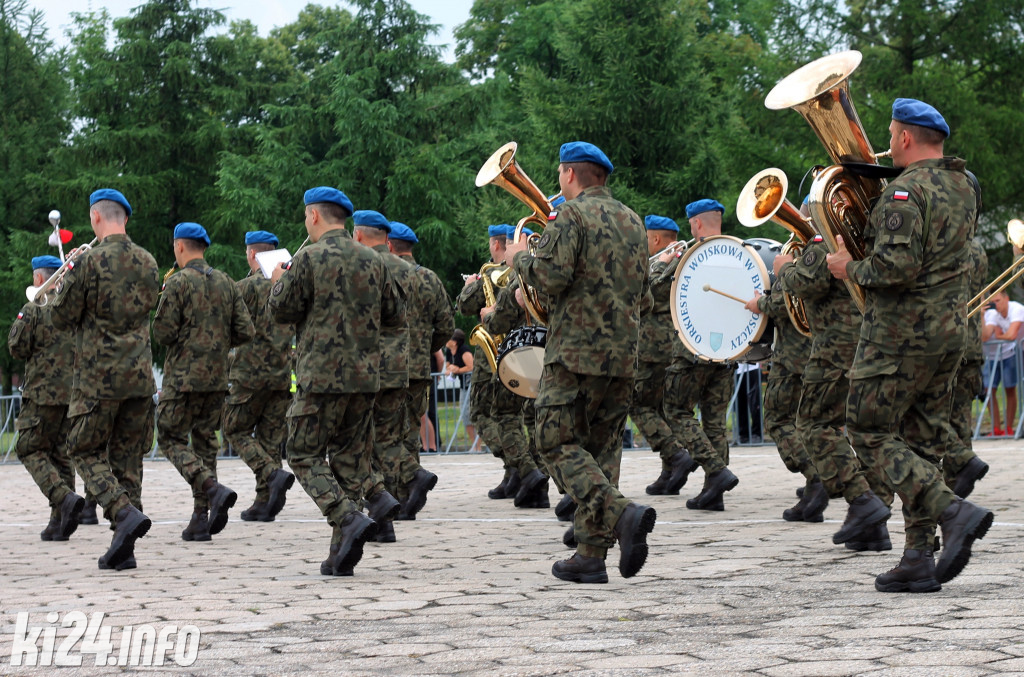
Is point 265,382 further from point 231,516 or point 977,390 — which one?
point 977,390

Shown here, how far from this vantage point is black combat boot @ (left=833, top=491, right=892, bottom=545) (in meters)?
7.91

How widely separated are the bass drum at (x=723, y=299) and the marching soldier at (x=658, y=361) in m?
0.21

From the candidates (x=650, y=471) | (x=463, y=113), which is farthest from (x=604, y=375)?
(x=463, y=113)

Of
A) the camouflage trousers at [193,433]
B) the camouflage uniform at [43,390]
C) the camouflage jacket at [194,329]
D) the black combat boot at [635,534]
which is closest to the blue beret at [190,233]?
the camouflage jacket at [194,329]

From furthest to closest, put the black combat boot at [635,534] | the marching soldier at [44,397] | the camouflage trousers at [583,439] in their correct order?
the marching soldier at [44,397] → the camouflage trousers at [583,439] → the black combat boot at [635,534]

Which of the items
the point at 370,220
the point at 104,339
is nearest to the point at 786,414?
the point at 370,220

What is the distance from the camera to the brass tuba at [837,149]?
21.4ft

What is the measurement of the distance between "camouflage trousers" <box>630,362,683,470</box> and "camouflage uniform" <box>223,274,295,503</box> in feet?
8.98

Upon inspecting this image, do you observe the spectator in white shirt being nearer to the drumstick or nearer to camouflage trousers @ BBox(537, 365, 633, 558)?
the drumstick

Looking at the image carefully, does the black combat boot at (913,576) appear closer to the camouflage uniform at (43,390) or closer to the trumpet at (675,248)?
the trumpet at (675,248)

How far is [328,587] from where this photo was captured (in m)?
7.24

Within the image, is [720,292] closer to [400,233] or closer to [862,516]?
[400,233]

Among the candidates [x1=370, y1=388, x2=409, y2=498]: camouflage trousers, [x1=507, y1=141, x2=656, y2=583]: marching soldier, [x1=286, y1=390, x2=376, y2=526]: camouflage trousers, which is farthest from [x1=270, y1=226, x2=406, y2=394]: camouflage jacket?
[x1=370, y1=388, x2=409, y2=498]: camouflage trousers

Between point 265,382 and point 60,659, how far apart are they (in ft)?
18.8
